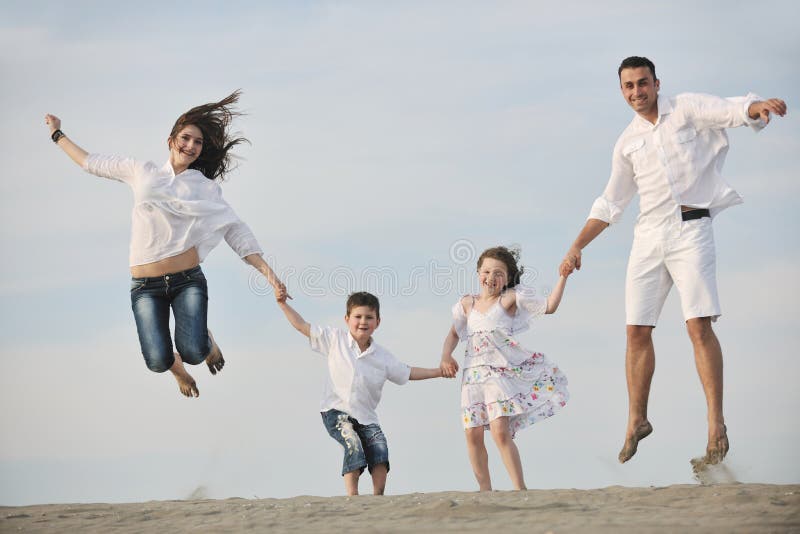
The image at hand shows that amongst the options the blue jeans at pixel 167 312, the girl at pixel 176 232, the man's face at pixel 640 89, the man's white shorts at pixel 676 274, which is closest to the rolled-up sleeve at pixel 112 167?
the girl at pixel 176 232

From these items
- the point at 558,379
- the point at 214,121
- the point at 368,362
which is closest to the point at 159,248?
the point at 214,121

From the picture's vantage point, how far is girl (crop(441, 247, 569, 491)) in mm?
8227

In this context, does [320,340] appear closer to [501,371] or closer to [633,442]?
[501,371]

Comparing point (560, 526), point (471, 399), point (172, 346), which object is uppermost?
point (172, 346)

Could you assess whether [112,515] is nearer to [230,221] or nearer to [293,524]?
[293,524]

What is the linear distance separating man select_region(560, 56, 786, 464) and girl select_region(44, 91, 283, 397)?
2.87 m

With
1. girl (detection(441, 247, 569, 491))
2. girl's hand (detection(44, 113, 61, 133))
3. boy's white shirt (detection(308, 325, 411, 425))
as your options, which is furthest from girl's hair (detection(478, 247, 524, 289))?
girl's hand (detection(44, 113, 61, 133))

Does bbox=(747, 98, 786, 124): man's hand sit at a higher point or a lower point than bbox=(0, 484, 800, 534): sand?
higher

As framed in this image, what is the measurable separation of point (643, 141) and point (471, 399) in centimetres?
242

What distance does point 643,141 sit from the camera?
7.79 m

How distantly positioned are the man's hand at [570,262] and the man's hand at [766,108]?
165cm

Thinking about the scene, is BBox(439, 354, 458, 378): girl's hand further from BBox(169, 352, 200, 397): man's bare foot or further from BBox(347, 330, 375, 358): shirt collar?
BBox(169, 352, 200, 397): man's bare foot

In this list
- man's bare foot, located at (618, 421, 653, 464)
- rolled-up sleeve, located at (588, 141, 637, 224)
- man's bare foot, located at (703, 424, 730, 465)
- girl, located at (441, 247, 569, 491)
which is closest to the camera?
man's bare foot, located at (703, 424, 730, 465)

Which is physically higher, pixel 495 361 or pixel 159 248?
pixel 159 248
